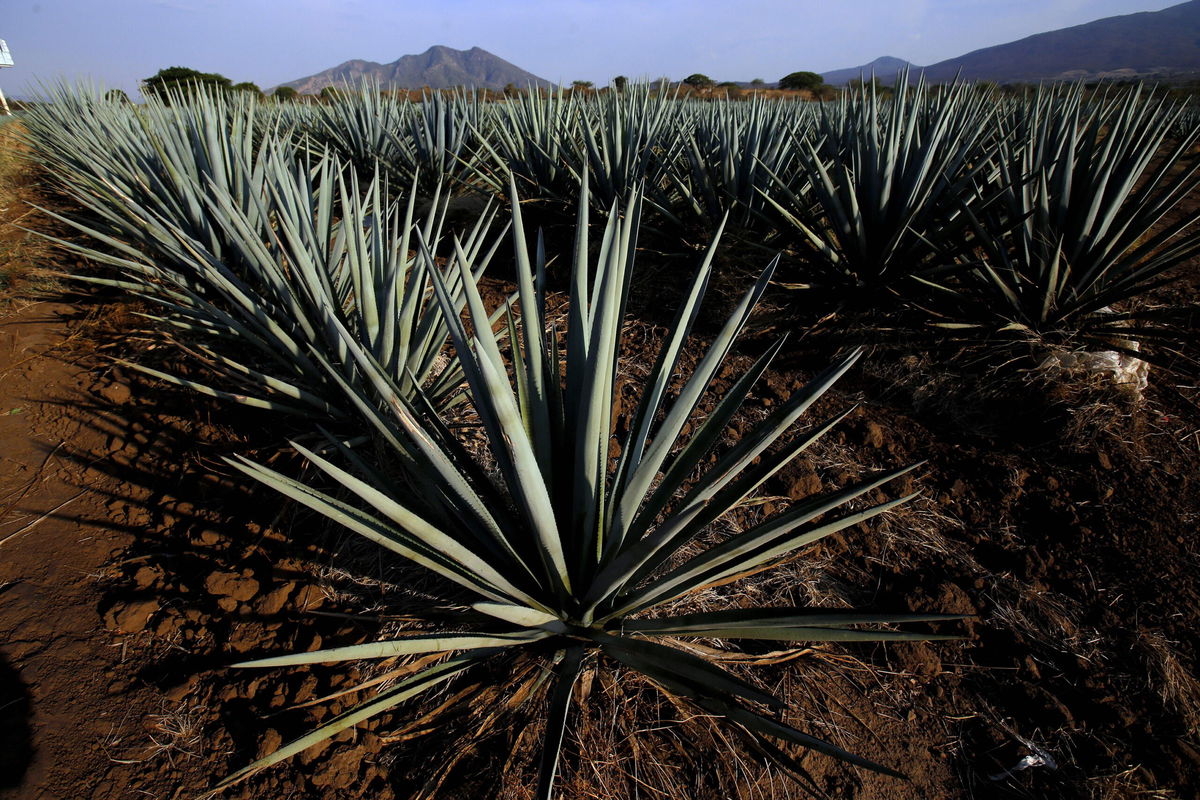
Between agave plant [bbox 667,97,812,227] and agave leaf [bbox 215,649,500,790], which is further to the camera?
agave plant [bbox 667,97,812,227]

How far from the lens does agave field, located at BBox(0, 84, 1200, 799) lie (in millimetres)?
1154

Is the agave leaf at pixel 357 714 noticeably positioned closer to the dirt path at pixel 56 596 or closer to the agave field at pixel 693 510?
the agave field at pixel 693 510

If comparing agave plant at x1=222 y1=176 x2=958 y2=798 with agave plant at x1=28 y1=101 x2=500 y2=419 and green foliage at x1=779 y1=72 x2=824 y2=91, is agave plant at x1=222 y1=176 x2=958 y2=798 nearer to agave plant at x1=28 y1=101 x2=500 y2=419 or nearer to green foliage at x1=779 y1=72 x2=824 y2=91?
agave plant at x1=28 y1=101 x2=500 y2=419

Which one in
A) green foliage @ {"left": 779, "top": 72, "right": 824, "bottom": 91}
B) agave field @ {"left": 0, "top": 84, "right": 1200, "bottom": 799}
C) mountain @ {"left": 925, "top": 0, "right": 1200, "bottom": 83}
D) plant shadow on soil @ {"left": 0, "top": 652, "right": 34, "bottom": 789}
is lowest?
plant shadow on soil @ {"left": 0, "top": 652, "right": 34, "bottom": 789}

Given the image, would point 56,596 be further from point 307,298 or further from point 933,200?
point 933,200

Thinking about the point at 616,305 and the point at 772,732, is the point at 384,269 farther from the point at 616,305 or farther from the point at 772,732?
the point at 772,732

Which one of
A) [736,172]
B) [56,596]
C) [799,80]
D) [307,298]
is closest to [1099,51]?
[799,80]

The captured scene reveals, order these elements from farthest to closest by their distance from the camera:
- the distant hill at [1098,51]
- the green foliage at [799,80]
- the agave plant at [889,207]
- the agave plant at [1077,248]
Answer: the distant hill at [1098,51], the green foliage at [799,80], the agave plant at [889,207], the agave plant at [1077,248]

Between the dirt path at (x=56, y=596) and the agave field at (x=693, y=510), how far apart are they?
0.10 meters

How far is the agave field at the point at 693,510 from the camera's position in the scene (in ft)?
3.79

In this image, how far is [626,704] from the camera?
4.74 feet

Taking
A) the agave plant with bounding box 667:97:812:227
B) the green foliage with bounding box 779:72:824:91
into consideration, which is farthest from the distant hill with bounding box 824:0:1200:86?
the agave plant with bounding box 667:97:812:227

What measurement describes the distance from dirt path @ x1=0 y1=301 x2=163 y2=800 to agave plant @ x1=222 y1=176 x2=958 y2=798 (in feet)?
2.23

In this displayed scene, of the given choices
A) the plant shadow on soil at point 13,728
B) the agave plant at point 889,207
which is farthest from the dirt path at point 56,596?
the agave plant at point 889,207
